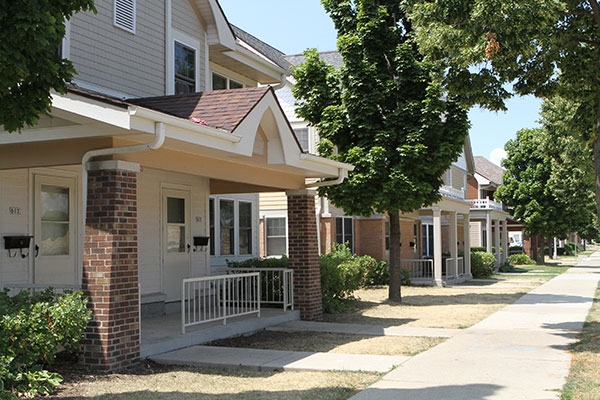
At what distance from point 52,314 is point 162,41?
7.09 meters

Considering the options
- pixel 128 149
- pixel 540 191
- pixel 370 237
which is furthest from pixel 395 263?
pixel 540 191

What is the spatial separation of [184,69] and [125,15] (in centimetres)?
200

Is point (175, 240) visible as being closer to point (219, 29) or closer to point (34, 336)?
point (219, 29)

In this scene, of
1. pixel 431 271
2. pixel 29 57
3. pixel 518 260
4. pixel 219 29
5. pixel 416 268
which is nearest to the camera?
pixel 29 57

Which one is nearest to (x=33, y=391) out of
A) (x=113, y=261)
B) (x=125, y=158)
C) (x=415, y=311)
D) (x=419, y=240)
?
(x=113, y=261)

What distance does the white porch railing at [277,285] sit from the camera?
44.9 feet

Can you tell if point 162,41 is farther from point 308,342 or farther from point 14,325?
point 14,325

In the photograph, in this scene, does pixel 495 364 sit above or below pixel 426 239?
below

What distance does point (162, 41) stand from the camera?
1298 centimetres

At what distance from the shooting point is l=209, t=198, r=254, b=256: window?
16875mm

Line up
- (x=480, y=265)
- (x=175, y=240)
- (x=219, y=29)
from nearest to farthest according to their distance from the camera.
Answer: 1. (x=175, y=240)
2. (x=219, y=29)
3. (x=480, y=265)

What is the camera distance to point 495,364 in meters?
9.09

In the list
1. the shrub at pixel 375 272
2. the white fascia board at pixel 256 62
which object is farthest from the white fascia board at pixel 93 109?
the shrub at pixel 375 272

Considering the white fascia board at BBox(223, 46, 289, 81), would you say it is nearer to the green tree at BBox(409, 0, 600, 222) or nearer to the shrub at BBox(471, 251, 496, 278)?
the green tree at BBox(409, 0, 600, 222)
